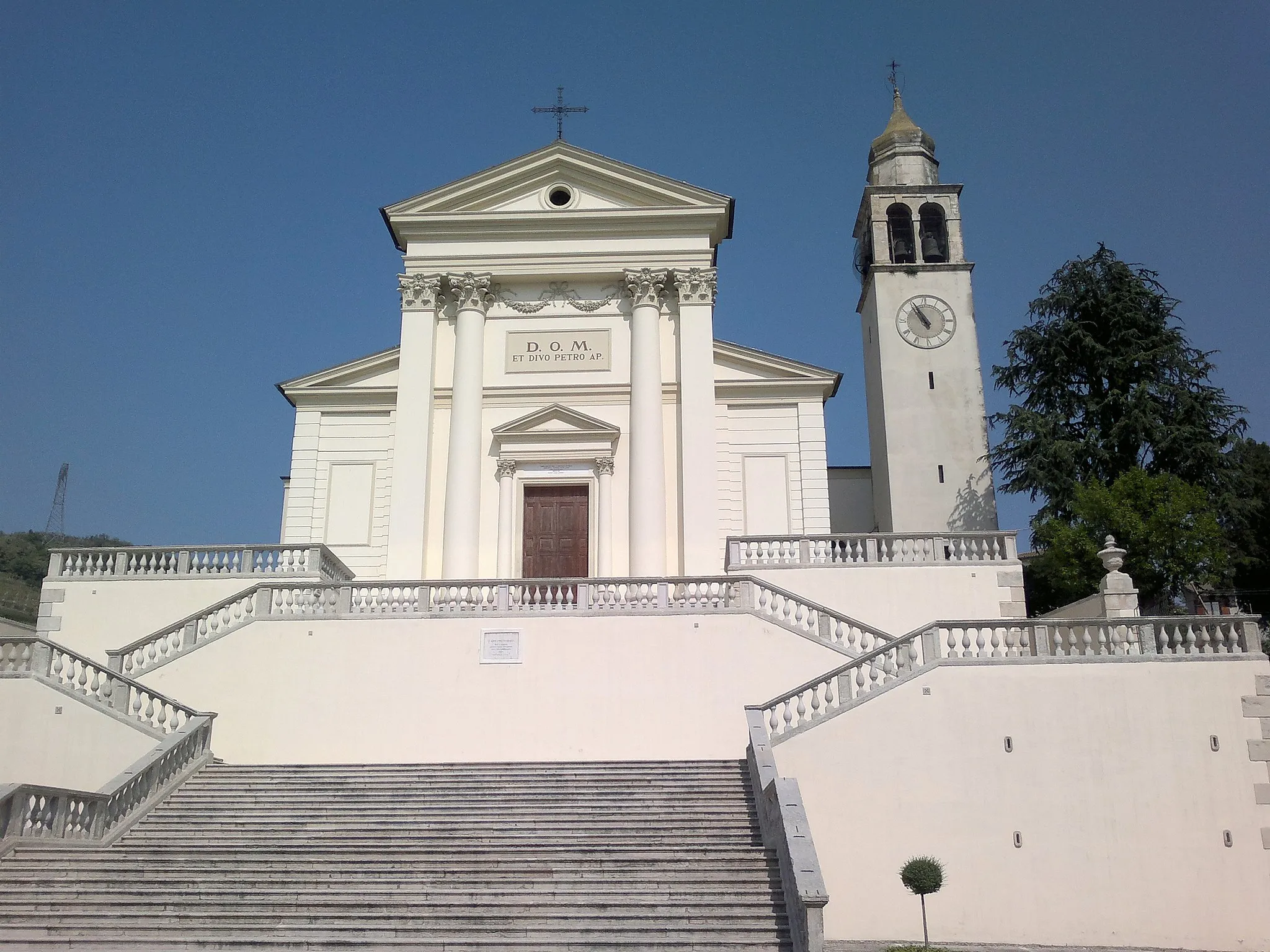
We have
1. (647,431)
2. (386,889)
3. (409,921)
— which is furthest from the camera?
(647,431)

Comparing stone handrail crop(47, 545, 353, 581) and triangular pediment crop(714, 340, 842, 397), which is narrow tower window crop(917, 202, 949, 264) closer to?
triangular pediment crop(714, 340, 842, 397)

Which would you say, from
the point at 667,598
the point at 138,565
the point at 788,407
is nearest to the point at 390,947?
the point at 667,598

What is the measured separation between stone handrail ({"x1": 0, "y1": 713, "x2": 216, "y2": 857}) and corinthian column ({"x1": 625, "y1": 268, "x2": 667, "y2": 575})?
11.1m

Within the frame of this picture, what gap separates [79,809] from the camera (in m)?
13.9

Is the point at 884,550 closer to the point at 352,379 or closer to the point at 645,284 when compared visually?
the point at 645,284

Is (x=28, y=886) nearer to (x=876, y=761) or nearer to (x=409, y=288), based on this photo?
(x=876, y=761)

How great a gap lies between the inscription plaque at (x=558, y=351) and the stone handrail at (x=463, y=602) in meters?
7.57

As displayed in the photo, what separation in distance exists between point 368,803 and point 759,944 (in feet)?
20.9

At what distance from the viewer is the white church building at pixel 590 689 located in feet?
42.2

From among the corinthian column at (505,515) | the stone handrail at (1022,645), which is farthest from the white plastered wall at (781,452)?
the stone handrail at (1022,645)

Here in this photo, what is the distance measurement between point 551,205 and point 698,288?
4.14m

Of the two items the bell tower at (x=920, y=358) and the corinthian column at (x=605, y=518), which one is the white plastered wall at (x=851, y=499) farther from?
the corinthian column at (x=605, y=518)

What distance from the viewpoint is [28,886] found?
12.6 meters

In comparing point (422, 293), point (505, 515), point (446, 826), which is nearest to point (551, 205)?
point (422, 293)
